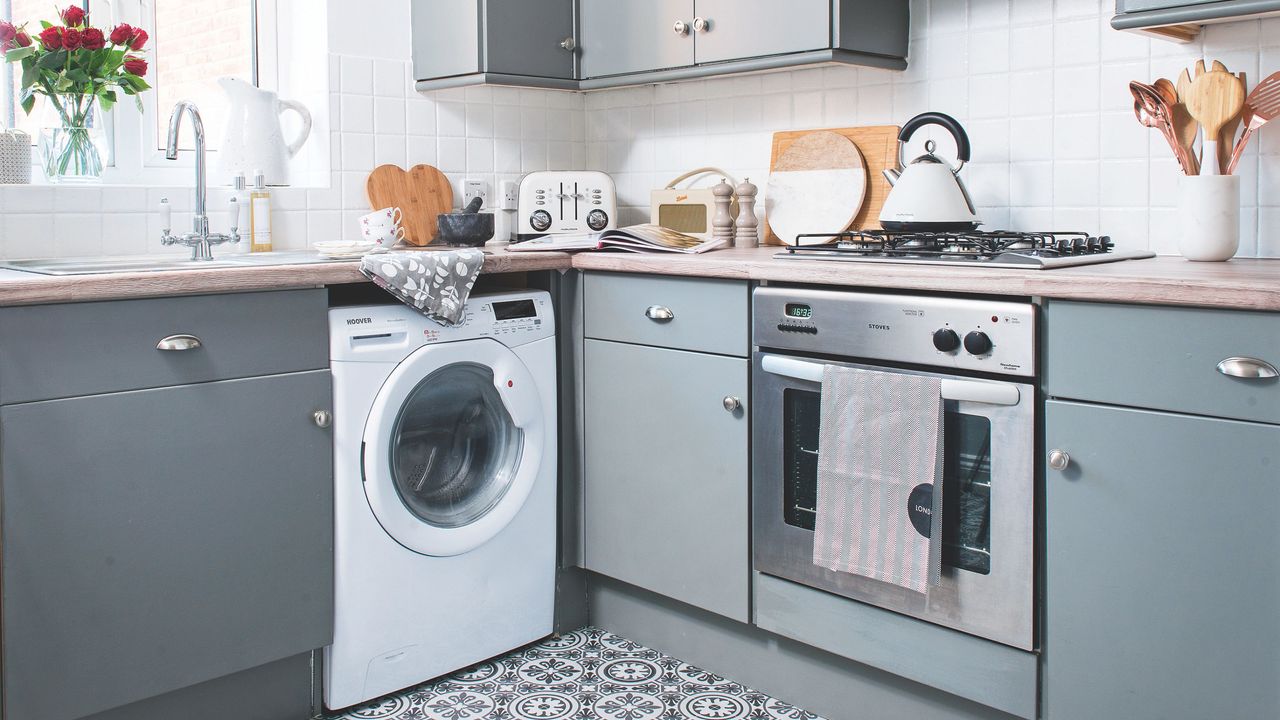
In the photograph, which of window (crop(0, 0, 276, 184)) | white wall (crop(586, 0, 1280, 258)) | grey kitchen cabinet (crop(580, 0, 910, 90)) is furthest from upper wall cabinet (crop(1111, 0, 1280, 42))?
window (crop(0, 0, 276, 184))

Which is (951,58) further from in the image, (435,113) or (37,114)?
(37,114)

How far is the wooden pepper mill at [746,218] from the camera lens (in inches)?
108

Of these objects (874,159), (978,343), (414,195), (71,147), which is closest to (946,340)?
(978,343)

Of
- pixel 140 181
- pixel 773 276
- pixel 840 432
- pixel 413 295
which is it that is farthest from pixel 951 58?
pixel 140 181

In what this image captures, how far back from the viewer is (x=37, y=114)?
266cm

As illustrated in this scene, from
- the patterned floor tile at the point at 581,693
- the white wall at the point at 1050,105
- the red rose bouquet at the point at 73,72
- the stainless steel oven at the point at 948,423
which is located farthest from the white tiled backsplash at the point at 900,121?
the patterned floor tile at the point at 581,693

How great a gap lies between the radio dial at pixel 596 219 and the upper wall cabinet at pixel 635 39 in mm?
352

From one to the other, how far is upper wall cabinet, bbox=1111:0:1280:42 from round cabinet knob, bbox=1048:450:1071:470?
0.82 m

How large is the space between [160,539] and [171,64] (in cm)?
148

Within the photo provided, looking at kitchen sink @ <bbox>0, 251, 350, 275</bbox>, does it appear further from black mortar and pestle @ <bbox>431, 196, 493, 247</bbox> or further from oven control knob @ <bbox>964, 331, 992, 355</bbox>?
oven control knob @ <bbox>964, 331, 992, 355</bbox>

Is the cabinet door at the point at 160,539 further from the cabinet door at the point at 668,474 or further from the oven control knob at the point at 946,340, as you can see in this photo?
the oven control knob at the point at 946,340

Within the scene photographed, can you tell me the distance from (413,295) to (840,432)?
916 millimetres

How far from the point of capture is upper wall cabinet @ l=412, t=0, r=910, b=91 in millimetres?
2482

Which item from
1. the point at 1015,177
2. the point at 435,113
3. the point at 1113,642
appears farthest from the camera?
the point at 435,113
